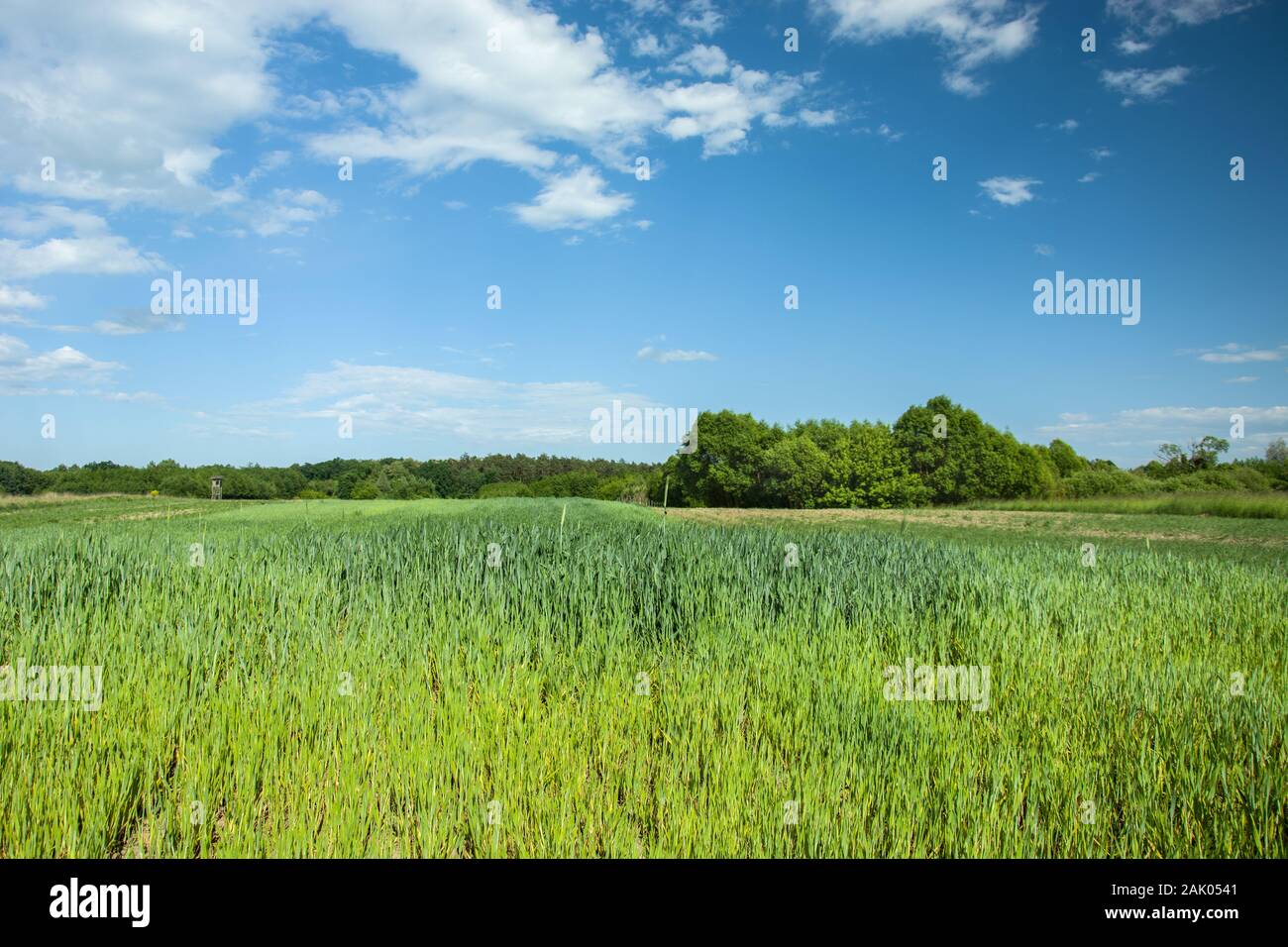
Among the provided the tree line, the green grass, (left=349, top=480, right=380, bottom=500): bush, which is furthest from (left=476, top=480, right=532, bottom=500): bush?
the green grass

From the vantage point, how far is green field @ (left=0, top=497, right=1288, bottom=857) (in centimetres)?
295

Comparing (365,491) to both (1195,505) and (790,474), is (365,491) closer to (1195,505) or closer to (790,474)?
(790,474)

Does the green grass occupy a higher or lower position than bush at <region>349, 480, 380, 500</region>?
lower

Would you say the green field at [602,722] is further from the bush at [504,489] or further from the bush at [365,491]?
the bush at [504,489]

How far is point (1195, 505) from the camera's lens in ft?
123

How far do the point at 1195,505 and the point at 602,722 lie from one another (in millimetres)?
45365

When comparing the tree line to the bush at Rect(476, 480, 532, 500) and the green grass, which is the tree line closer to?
the bush at Rect(476, 480, 532, 500)

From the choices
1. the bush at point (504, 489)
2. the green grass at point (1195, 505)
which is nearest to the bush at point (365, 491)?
the bush at point (504, 489)

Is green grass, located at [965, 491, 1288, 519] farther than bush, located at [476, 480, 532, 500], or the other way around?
bush, located at [476, 480, 532, 500]

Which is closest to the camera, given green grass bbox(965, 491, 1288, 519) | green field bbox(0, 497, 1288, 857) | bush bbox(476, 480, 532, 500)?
green field bbox(0, 497, 1288, 857)

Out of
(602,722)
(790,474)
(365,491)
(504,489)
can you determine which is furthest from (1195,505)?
(365,491)

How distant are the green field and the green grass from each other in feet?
120

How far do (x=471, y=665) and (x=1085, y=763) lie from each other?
137 inches
